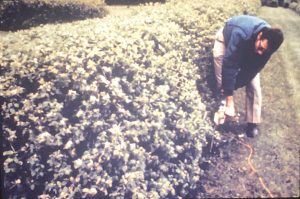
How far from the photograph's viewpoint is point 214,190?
5.39m

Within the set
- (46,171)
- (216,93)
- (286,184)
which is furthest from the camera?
(216,93)

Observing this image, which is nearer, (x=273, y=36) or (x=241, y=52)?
(x=273, y=36)

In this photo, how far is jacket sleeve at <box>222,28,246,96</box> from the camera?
17.7ft

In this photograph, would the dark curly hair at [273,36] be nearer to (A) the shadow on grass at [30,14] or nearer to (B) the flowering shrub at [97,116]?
(B) the flowering shrub at [97,116]

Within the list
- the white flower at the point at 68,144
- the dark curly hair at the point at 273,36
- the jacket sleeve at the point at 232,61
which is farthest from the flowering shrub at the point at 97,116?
the dark curly hair at the point at 273,36

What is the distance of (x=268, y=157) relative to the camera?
18.6ft

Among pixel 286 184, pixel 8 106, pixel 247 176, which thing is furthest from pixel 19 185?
pixel 286 184

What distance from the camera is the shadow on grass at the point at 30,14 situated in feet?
33.2

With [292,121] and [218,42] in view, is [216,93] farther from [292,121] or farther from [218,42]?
[292,121]

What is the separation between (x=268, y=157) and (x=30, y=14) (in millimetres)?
7887

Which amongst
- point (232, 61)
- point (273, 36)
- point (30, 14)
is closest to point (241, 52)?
point (232, 61)

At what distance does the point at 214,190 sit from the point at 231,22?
2.69 m

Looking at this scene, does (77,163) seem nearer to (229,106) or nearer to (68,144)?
(68,144)

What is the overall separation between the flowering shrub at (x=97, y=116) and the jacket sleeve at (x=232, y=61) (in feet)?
2.14
